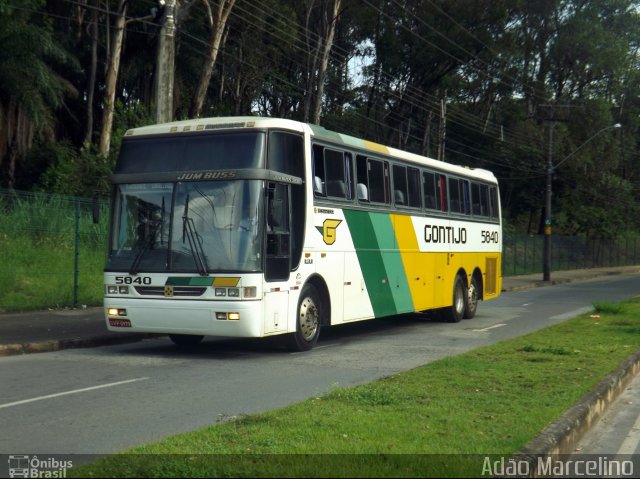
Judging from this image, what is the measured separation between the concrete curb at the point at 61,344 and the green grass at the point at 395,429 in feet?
19.6

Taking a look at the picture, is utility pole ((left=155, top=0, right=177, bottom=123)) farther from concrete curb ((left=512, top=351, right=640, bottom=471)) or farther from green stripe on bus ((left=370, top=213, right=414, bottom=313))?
concrete curb ((left=512, top=351, right=640, bottom=471))

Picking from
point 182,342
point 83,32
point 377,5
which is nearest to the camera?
point 182,342

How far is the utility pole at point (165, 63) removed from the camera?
18031 millimetres

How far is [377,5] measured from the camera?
46.2 m

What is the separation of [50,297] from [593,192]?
4788cm

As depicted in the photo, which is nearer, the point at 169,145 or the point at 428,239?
the point at 169,145

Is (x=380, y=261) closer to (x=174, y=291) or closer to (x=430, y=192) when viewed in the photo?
(x=430, y=192)

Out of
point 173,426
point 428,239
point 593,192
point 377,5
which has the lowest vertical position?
point 173,426

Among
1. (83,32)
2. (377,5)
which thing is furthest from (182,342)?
(377,5)

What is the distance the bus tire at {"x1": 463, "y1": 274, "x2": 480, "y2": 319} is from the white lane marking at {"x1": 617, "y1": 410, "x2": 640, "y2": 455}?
1184cm

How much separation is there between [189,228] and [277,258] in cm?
131

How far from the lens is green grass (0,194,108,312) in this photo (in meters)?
17.6

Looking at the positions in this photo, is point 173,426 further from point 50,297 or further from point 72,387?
point 50,297

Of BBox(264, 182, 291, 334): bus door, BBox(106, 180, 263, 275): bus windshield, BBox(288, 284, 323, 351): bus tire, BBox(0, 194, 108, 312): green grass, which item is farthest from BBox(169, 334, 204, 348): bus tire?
BBox(0, 194, 108, 312): green grass
